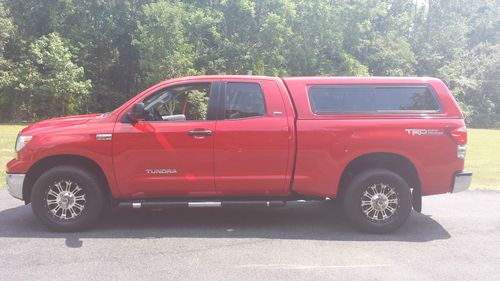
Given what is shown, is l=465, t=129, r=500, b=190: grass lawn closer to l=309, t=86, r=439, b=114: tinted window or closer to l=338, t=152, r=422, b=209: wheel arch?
l=338, t=152, r=422, b=209: wheel arch

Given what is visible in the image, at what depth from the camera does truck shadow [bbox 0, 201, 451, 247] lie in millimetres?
6113

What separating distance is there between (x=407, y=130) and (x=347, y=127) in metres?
0.78

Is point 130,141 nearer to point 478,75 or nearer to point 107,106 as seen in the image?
point 107,106

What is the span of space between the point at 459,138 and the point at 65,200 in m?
5.07

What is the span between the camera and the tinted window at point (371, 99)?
20.8 feet

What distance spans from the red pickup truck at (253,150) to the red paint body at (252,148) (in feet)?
0.04

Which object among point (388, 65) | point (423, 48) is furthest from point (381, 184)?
point (423, 48)

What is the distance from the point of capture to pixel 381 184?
20.8 ft

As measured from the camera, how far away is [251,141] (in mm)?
6105

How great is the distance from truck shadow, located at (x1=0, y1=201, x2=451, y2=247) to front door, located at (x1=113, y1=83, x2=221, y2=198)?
0.52 metres

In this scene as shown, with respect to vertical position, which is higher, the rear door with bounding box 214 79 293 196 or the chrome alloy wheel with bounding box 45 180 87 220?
the rear door with bounding box 214 79 293 196

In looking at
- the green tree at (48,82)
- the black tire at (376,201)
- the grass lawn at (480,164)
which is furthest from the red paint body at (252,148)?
the green tree at (48,82)

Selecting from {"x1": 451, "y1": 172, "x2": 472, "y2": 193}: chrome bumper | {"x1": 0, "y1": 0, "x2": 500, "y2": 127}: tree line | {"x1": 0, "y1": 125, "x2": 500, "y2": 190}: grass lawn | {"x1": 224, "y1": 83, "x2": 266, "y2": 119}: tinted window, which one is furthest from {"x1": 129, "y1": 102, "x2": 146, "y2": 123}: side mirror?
{"x1": 0, "y1": 0, "x2": 500, "y2": 127}: tree line

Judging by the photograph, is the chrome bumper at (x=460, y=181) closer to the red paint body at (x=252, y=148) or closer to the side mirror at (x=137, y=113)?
the red paint body at (x=252, y=148)
